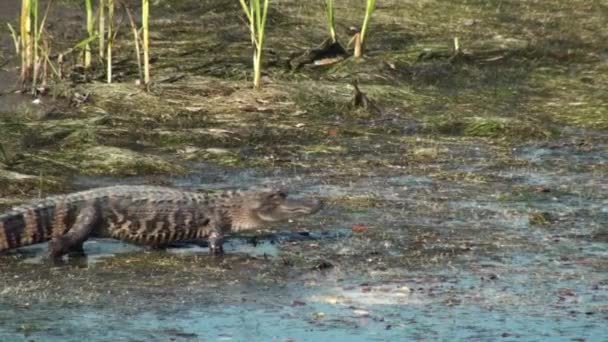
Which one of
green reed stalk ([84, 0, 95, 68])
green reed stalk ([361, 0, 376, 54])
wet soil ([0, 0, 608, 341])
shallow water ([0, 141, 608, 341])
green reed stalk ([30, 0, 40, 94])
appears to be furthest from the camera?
green reed stalk ([361, 0, 376, 54])

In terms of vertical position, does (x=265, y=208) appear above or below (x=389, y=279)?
above

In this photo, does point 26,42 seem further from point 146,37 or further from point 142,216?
point 142,216

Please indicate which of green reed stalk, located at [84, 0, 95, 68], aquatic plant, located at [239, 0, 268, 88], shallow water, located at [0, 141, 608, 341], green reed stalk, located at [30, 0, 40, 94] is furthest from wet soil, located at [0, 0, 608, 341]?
green reed stalk, located at [84, 0, 95, 68]

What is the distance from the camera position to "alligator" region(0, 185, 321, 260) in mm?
8336

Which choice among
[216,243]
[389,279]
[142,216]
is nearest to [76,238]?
[142,216]

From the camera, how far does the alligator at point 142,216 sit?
27.3 feet

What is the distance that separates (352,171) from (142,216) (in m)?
2.52

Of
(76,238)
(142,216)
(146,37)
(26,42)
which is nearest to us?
(76,238)

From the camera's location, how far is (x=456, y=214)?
31.2 ft

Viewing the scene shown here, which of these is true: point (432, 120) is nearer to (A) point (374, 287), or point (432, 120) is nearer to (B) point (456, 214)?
(B) point (456, 214)

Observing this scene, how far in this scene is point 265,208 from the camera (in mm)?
9094

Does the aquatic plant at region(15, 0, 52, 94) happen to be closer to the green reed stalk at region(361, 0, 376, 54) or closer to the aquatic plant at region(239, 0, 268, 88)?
the aquatic plant at region(239, 0, 268, 88)

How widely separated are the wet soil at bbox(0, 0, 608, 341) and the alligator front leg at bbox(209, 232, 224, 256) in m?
0.07

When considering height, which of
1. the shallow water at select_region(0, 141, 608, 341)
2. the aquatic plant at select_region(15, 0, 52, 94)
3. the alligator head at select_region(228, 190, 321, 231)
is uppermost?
the aquatic plant at select_region(15, 0, 52, 94)
